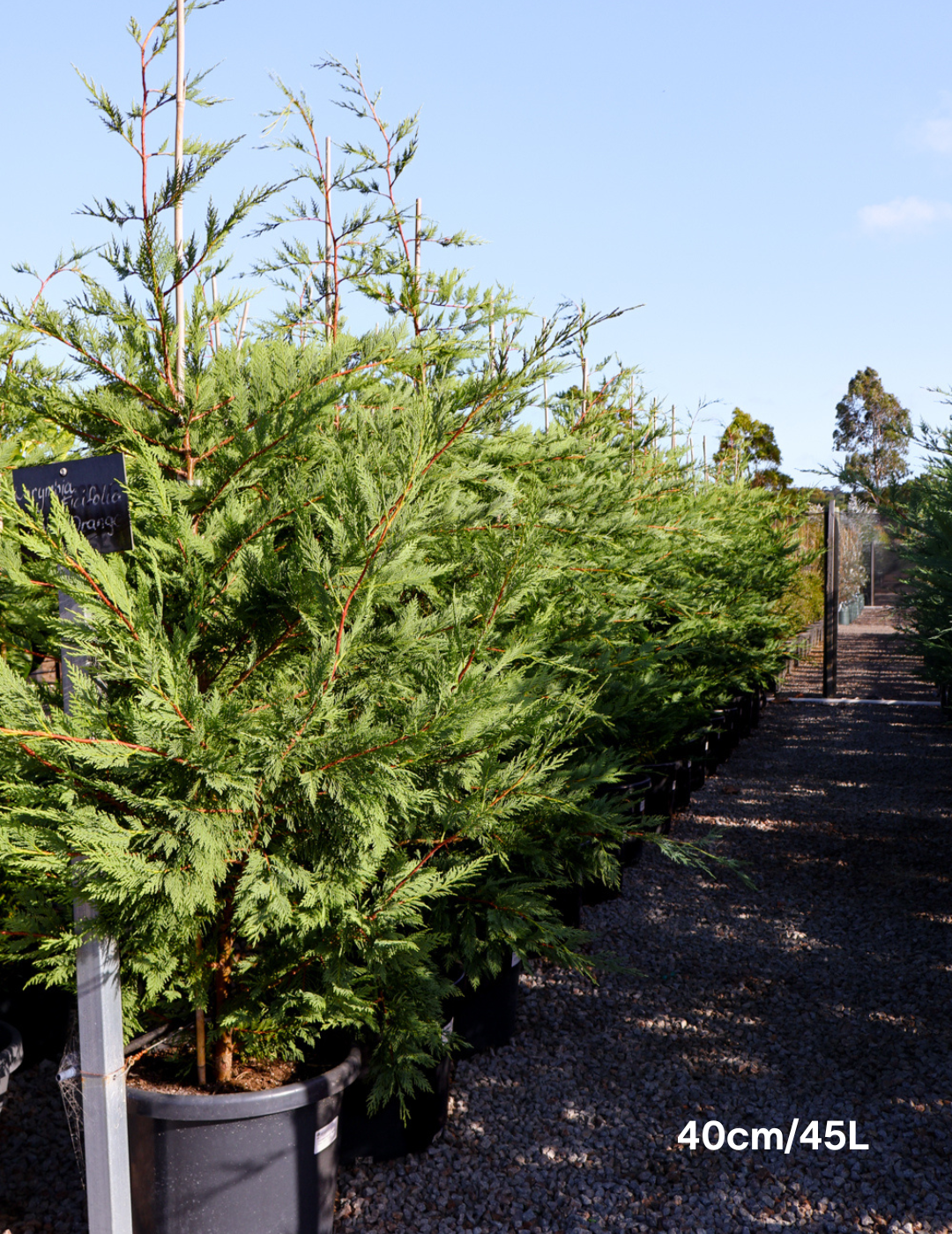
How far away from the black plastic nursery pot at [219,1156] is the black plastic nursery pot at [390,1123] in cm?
43

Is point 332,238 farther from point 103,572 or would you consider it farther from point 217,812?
point 217,812

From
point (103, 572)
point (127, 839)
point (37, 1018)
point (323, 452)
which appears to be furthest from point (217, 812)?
point (37, 1018)

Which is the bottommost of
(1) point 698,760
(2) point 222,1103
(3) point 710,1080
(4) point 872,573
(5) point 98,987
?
(3) point 710,1080

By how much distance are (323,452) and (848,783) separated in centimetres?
624

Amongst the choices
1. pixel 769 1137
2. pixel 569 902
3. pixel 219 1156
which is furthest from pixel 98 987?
pixel 569 902

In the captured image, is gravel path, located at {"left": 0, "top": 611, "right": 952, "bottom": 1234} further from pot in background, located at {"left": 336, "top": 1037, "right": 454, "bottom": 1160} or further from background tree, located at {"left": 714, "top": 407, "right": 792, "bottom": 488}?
background tree, located at {"left": 714, "top": 407, "right": 792, "bottom": 488}

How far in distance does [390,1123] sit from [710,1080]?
3.89 feet

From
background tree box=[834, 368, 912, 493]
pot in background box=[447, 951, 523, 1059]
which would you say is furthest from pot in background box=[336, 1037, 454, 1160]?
background tree box=[834, 368, 912, 493]

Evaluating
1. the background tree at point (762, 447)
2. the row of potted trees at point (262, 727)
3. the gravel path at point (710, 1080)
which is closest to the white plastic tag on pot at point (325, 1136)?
the row of potted trees at point (262, 727)

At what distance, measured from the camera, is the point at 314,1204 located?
2297 mm

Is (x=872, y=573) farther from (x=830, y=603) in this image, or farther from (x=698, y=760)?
(x=698, y=760)

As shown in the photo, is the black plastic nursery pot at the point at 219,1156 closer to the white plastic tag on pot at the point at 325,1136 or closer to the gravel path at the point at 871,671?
the white plastic tag on pot at the point at 325,1136

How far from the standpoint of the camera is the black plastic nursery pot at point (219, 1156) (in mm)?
2113

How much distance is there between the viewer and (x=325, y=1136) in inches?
91.1
